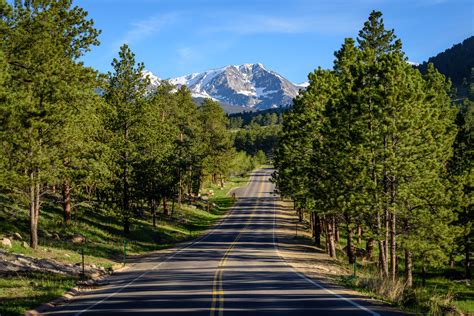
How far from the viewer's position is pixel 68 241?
3278 cm

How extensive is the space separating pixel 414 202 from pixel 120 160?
2383 centimetres

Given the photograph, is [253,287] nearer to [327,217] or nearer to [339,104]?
[339,104]

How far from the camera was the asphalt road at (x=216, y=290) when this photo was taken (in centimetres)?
1488

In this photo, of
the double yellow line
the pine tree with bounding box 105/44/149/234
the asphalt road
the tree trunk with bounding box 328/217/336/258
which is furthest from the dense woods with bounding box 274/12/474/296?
the pine tree with bounding box 105/44/149/234

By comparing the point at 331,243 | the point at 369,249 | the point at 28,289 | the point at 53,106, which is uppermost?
the point at 53,106

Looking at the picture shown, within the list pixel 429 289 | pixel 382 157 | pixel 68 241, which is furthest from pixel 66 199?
pixel 429 289

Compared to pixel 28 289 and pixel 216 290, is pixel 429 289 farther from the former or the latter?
pixel 28 289

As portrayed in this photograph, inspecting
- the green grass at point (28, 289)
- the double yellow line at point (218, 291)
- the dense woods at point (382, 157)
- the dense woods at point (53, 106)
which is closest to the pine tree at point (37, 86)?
the dense woods at point (53, 106)

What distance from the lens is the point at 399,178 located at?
1095 inches

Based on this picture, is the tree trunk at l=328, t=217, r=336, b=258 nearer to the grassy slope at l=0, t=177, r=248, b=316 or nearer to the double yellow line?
the double yellow line

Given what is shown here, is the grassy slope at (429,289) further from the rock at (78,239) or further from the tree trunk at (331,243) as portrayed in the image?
the rock at (78,239)

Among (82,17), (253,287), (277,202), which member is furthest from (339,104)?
(277,202)

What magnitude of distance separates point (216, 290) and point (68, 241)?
57.7 ft

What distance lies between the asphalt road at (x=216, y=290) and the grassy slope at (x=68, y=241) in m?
1.55
